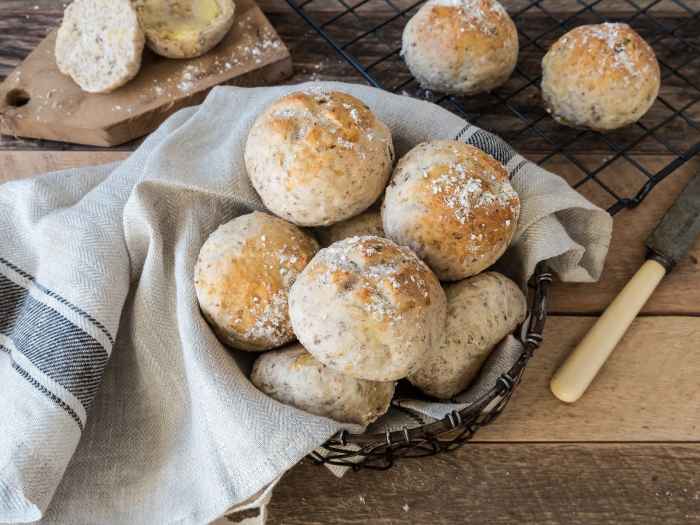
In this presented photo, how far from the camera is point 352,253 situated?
1.12 m

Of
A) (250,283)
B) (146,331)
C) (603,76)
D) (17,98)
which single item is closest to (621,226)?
(603,76)

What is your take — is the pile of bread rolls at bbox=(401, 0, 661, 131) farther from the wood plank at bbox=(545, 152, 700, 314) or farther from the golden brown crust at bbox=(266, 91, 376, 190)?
the golden brown crust at bbox=(266, 91, 376, 190)

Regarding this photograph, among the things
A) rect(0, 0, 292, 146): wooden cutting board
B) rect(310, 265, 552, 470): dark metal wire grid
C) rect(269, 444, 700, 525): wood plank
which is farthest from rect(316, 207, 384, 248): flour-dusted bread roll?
rect(0, 0, 292, 146): wooden cutting board

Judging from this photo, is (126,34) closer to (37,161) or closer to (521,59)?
(37,161)

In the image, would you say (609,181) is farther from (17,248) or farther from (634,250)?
(17,248)

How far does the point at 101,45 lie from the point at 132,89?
0.40 feet

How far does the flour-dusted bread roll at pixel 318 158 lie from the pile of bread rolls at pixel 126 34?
0.64m

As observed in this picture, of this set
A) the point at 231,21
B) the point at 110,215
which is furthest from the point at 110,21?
the point at 110,215

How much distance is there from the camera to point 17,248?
→ 137 centimetres

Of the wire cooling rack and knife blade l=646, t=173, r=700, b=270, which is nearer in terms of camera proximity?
knife blade l=646, t=173, r=700, b=270

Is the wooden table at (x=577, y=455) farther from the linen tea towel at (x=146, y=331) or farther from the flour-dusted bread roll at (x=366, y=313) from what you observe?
the flour-dusted bread roll at (x=366, y=313)

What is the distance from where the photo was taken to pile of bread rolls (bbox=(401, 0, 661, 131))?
1.58 metres

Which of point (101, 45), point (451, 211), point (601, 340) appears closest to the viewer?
point (451, 211)

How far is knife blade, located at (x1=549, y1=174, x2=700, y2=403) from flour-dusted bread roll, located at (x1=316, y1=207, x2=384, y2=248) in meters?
0.47
